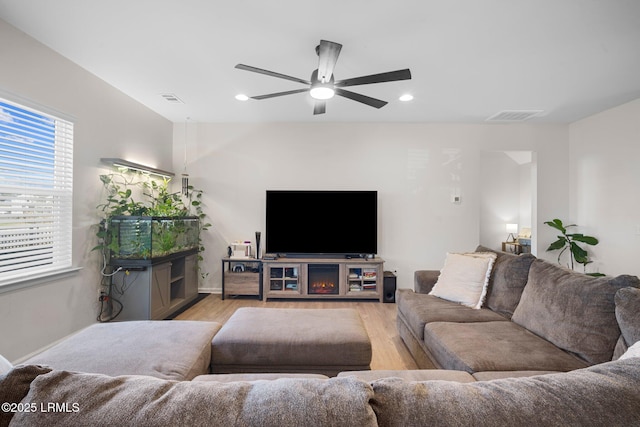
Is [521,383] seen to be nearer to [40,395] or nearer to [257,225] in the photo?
[40,395]

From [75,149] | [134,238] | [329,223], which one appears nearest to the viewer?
[75,149]

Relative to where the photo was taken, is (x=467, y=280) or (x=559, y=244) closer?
(x=467, y=280)

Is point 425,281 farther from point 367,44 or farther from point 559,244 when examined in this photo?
point 559,244

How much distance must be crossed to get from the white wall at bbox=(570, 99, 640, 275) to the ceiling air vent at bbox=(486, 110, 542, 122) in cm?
86

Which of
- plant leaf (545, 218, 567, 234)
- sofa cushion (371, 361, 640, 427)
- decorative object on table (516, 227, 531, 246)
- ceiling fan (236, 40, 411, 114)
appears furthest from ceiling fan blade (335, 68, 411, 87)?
decorative object on table (516, 227, 531, 246)

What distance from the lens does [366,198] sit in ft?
13.8

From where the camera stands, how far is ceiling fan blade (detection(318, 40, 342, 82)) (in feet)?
6.28

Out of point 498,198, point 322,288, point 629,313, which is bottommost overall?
point 322,288

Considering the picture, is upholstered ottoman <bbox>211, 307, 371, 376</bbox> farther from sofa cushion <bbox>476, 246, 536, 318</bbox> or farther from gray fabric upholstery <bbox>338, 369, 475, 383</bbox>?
sofa cushion <bbox>476, 246, 536, 318</bbox>

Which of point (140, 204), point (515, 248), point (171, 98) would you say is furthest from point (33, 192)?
point (515, 248)

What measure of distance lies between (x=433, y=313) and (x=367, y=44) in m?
2.17

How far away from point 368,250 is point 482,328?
89.3 inches

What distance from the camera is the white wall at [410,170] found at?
14.3ft

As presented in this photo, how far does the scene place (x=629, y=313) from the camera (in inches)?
50.4
